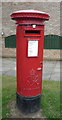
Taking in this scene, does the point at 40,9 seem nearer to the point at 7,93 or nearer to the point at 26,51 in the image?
the point at 7,93

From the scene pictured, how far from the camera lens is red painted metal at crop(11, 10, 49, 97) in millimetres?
3611

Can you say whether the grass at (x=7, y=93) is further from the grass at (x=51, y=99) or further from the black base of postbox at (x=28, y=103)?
the grass at (x=51, y=99)

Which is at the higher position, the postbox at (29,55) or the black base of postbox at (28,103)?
the postbox at (29,55)

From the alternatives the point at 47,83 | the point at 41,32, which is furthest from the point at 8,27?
the point at 41,32

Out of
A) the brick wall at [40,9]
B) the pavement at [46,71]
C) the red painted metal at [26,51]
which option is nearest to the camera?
the red painted metal at [26,51]

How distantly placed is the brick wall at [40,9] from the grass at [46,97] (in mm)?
5949

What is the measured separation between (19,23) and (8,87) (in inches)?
109

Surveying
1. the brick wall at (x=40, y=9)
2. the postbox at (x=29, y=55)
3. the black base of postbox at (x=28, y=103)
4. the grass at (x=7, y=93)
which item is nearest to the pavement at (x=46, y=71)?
the grass at (x=7, y=93)

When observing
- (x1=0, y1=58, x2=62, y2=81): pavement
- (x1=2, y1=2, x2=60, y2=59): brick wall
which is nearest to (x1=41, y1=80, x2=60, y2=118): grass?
(x1=0, y1=58, x2=62, y2=81): pavement

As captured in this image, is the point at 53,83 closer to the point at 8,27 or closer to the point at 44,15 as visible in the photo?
the point at 44,15

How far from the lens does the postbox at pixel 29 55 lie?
11.9 ft

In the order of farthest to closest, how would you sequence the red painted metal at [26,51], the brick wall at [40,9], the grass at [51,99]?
the brick wall at [40,9] < the grass at [51,99] < the red painted metal at [26,51]

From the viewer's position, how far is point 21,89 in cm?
399

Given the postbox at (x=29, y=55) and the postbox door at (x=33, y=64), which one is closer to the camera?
the postbox at (x=29, y=55)
